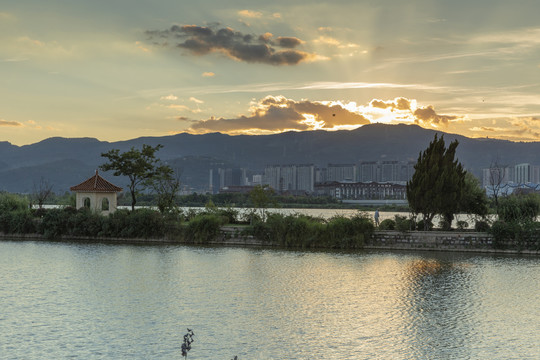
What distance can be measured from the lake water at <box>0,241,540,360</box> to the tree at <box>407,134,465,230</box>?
23.0 feet

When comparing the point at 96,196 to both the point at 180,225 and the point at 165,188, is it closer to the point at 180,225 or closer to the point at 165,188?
the point at 165,188

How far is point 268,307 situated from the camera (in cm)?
2055

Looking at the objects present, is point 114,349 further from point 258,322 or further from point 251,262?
point 251,262

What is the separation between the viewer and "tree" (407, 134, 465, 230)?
40.2 metres

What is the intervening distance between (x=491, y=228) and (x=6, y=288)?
93.5ft

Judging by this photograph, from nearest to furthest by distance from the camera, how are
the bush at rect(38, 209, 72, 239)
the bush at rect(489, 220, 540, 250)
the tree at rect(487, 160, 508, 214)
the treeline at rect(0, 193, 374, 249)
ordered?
the bush at rect(489, 220, 540, 250)
the treeline at rect(0, 193, 374, 249)
the bush at rect(38, 209, 72, 239)
the tree at rect(487, 160, 508, 214)

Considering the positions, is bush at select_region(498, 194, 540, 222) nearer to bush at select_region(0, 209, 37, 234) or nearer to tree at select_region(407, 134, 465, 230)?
tree at select_region(407, 134, 465, 230)

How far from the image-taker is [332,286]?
81.7 feet

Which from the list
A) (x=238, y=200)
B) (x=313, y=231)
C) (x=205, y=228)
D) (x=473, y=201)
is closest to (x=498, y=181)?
(x=473, y=201)

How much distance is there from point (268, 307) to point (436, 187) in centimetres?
2309

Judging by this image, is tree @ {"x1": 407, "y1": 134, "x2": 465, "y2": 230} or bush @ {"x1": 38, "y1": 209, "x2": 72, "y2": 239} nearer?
tree @ {"x1": 407, "y1": 134, "x2": 465, "y2": 230}

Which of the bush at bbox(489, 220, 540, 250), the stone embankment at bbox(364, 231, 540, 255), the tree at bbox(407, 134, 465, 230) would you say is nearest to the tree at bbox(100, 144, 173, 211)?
the stone embankment at bbox(364, 231, 540, 255)

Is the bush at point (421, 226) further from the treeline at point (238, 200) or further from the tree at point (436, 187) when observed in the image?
the treeline at point (238, 200)

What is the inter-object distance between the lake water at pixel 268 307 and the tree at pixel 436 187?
7.00m
